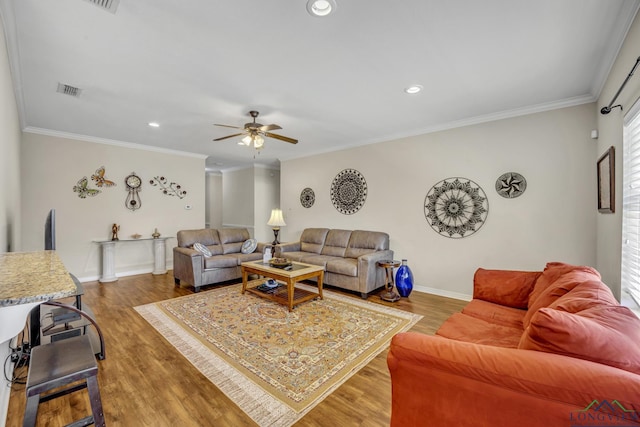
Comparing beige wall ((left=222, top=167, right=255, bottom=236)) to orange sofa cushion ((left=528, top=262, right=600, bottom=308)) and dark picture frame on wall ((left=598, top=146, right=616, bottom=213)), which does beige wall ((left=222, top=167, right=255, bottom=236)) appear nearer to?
orange sofa cushion ((left=528, top=262, right=600, bottom=308))

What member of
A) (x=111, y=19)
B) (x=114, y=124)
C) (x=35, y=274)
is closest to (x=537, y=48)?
(x=111, y=19)

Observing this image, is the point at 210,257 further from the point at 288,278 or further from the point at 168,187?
the point at 168,187

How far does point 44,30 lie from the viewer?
201 centimetres

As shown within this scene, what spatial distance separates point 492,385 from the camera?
39.1 inches

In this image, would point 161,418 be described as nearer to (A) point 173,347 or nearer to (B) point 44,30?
(A) point 173,347

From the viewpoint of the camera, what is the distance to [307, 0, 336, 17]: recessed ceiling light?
1714 millimetres

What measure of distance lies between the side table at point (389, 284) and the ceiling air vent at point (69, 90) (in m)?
4.31

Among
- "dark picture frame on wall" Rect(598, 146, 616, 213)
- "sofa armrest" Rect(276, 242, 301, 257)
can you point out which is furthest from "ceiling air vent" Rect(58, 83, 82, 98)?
"dark picture frame on wall" Rect(598, 146, 616, 213)

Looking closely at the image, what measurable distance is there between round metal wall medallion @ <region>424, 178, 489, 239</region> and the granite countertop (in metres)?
4.23

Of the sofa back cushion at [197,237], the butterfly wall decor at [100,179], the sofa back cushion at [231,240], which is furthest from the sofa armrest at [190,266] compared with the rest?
the butterfly wall decor at [100,179]

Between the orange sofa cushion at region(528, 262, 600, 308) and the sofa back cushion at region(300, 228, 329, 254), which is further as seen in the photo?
the sofa back cushion at region(300, 228, 329, 254)

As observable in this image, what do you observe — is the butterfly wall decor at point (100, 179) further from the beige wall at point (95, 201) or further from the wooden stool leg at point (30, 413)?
the wooden stool leg at point (30, 413)

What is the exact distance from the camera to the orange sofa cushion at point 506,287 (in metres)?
2.33

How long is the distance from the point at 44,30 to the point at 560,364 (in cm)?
358
